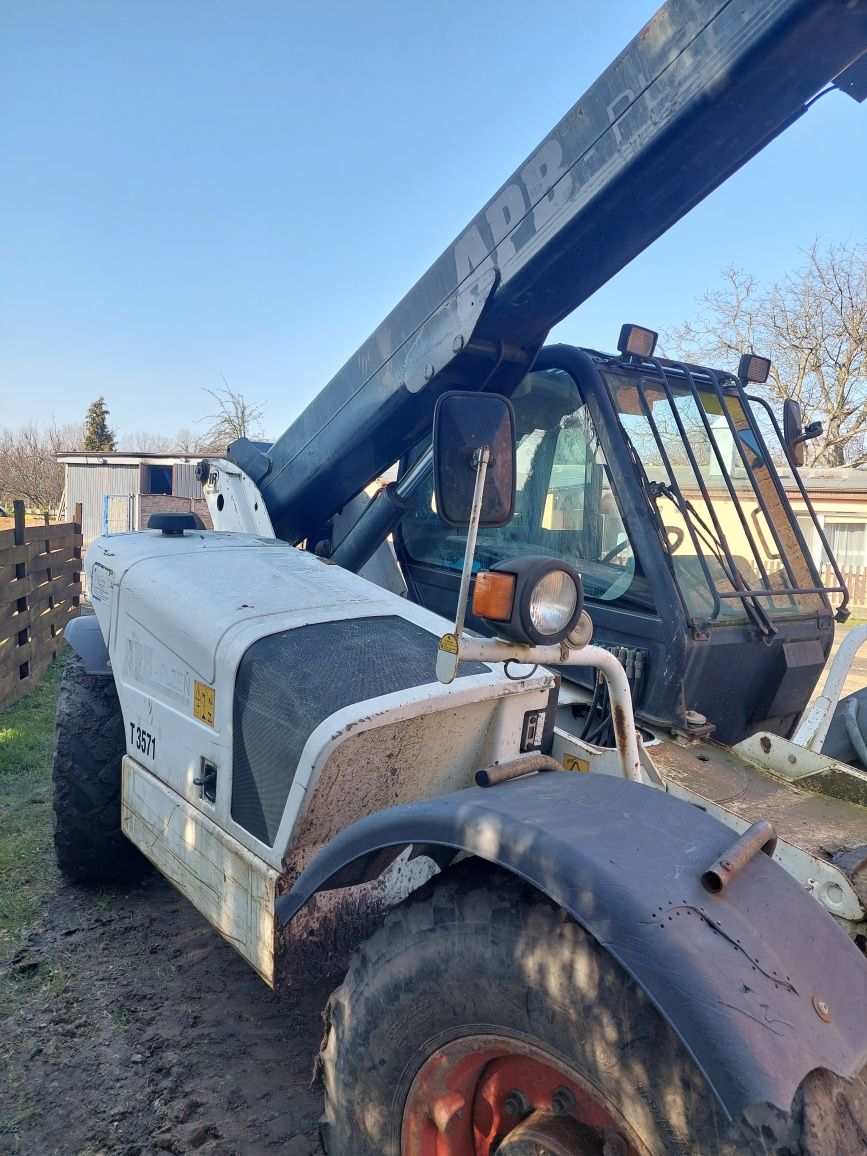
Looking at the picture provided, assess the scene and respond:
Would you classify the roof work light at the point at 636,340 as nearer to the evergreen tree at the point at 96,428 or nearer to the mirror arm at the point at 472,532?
the mirror arm at the point at 472,532

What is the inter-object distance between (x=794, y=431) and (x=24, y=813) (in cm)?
464

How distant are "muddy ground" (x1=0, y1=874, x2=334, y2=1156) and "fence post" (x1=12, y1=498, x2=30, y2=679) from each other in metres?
4.75

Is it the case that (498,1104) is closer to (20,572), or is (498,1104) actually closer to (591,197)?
(591,197)

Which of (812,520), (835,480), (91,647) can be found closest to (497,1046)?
(91,647)

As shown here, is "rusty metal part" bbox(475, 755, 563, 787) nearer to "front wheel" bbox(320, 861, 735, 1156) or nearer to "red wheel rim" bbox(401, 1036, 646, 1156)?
"front wheel" bbox(320, 861, 735, 1156)

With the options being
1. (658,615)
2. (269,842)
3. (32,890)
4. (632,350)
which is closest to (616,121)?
(632,350)

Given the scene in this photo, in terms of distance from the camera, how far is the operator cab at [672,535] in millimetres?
2977

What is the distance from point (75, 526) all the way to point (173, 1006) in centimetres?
922

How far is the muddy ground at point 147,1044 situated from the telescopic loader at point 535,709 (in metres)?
0.48

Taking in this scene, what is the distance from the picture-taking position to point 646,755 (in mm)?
2504

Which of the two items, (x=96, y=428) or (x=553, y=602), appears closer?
(x=553, y=602)

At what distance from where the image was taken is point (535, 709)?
2.46 metres

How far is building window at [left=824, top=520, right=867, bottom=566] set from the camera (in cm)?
2377

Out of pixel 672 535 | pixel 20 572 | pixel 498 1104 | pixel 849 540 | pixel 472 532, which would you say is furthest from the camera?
pixel 849 540
